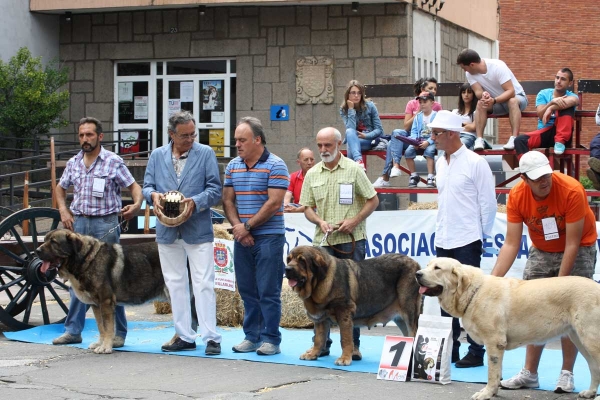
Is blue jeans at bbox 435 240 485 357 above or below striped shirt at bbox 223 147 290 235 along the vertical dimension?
below

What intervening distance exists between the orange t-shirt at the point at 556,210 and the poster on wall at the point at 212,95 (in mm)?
16643

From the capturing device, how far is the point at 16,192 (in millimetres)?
20344

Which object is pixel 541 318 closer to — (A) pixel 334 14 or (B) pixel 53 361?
(B) pixel 53 361

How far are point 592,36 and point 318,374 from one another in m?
30.8

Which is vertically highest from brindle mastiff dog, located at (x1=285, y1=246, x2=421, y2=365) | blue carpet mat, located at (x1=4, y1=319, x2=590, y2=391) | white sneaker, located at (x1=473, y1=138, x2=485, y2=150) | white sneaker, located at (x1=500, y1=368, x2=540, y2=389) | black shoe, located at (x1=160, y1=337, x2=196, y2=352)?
white sneaker, located at (x1=473, y1=138, x2=485, y2=150)

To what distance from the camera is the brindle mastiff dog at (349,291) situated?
795cm

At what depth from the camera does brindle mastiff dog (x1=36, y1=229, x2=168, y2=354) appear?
8.79m

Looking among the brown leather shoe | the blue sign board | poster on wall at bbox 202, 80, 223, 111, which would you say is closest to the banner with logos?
the brown leather shoe

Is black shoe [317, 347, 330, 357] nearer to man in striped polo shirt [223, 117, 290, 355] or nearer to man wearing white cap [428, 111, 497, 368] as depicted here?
man in striped polo shirt [223, 117, 290, 355]

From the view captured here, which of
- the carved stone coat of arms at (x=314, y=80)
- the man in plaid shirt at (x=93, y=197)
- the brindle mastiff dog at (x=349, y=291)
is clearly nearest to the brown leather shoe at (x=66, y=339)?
the man in plaid shirt at (x=93, y=197)

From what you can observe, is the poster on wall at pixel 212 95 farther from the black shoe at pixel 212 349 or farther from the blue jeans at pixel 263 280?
the black shoe at pixel 212 349

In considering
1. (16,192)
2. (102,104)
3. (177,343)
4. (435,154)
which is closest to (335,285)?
(177,343)

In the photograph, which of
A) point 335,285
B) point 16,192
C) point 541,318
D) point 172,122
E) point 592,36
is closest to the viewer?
point 541,318

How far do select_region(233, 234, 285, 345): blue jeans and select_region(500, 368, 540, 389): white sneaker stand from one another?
2.28 meters
